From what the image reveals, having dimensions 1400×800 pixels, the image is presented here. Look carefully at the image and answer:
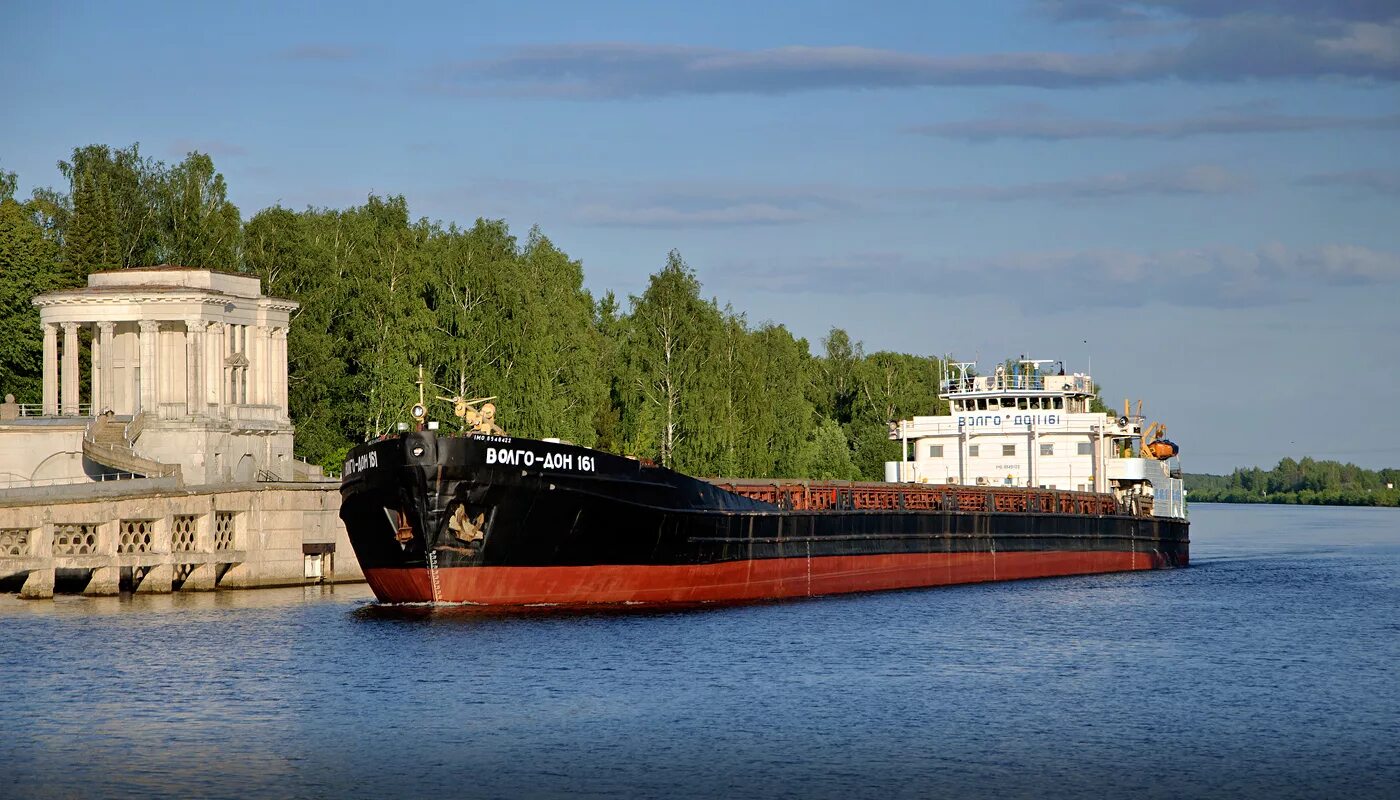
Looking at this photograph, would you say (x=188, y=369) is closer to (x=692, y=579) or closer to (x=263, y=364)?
(x=263, y=364)

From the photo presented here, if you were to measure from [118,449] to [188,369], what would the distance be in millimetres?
4461

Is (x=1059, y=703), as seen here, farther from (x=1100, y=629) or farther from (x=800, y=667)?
(x=1100, y=629)

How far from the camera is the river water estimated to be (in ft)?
84.2

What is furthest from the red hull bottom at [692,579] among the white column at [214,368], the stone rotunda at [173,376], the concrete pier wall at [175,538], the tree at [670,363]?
the tree at [670,363]

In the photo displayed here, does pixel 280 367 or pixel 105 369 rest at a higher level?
pixel 280 367

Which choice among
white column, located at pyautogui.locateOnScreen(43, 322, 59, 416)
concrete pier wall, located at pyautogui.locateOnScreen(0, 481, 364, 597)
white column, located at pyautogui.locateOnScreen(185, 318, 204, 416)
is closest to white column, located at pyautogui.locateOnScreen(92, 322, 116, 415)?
white column, located at pyautogui.locateOnScreen(43, 322, 59, 416)

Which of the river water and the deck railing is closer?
the river water

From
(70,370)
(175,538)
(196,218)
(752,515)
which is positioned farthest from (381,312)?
(752,515)

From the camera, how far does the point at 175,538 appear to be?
53.1m

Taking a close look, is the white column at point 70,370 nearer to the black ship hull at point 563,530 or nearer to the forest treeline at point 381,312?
the forest treeline at point 381,312

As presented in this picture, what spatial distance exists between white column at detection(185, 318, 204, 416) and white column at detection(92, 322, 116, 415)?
10.2 ft

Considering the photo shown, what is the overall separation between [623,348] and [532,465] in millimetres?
52985

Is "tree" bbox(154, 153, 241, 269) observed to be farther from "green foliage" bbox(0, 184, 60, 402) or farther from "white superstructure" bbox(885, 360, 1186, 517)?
"white superstructure" bbox(885, 360, 1186, 517)

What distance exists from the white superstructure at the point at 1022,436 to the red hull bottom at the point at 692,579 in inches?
349
